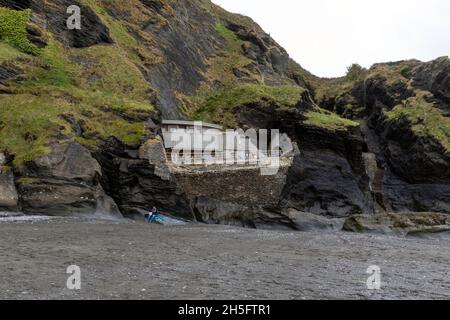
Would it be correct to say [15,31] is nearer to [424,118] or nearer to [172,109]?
[172,109]

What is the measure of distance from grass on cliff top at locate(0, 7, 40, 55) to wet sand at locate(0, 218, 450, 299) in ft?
104

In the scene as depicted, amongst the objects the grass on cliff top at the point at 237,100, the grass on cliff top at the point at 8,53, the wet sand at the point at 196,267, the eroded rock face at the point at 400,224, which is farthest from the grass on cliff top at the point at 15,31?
the eroded rock face at the point at 400,224

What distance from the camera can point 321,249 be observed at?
26656mm

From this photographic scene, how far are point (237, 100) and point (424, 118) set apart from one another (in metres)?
33.4

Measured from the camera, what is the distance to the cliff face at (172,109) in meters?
39.7

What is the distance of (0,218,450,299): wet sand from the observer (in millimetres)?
13977

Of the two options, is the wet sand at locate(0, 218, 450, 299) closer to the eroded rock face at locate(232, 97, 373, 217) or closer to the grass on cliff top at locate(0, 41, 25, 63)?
the grass on cliff top at locate(0, 41, 25, 63)

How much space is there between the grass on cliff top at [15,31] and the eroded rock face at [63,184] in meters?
21.2

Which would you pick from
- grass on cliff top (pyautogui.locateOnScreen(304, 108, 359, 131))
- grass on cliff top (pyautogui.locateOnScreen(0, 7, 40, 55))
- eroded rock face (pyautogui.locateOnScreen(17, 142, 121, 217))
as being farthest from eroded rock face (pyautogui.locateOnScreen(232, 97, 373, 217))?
grass on cliff top (pyautogui.locateOnScreen(0, 7, 40, 55))

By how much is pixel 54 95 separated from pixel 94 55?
1625cm

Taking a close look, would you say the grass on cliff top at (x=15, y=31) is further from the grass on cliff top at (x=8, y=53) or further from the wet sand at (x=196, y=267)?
the wet sand at (x=196, y=267)

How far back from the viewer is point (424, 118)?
80.9 metres
